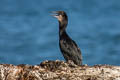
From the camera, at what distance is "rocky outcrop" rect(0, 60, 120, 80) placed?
6238mm

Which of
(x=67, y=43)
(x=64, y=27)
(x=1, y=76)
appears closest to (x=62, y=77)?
(x=1, y=76)

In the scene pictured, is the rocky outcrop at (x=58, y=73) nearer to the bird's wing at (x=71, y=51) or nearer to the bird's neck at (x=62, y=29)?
the bird's wing at (x=71, y=51)

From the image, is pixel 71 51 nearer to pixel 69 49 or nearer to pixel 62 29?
pixel 69 49

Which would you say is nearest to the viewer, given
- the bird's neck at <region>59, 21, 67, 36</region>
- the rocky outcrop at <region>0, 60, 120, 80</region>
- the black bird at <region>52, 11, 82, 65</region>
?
the rocky outcrop at <region>0, 60, 120, 80</region>

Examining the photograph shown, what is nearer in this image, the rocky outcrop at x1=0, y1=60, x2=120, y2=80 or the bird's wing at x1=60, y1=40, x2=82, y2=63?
A: the rocky outcrop at x1=0, y1=60, x2=120, y2=80

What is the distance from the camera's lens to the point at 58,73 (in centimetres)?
641

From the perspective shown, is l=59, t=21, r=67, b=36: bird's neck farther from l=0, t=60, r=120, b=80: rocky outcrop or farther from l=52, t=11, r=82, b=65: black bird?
l=0, t=60, r=120, b=80: rocky outcrop

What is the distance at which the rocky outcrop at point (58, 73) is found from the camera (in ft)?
20.5

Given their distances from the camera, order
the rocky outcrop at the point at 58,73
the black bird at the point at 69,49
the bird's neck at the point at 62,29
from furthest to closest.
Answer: the bird's neck at the point at 62,29
the black bird at the point at 69,49
the rocky outcrop at the point at 58,73

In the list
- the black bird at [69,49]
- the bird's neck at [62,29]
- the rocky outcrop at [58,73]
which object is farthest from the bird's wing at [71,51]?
the rocky outcrop at [58,73]

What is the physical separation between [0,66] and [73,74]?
4.68ft

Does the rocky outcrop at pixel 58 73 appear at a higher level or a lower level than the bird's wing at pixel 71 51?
lower

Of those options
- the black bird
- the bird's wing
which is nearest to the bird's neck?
the black bird

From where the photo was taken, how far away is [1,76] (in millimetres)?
6285
